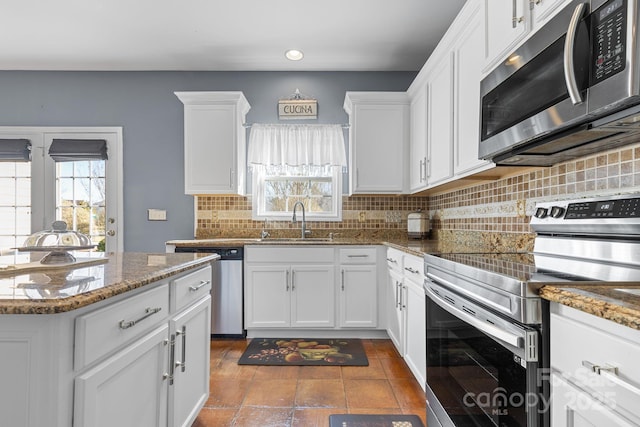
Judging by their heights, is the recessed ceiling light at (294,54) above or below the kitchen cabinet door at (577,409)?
above

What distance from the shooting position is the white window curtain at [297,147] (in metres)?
3.70

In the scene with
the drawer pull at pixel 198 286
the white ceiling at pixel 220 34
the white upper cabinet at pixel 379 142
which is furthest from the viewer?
the white upper cabinet at pixel 379 142

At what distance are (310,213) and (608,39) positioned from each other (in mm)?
3029

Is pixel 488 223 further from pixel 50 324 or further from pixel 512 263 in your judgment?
pixel 50 324

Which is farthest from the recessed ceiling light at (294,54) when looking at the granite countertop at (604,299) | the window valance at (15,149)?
the granite countertop at (604,299)

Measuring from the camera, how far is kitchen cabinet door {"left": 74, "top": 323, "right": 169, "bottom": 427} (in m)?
0.91

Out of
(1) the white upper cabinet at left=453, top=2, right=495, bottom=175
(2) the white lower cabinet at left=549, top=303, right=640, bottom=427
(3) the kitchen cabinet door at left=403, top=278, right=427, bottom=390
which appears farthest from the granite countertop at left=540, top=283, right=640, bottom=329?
(3) the kitchen cabinet door at left=403, top=278, right=427, bottom=390

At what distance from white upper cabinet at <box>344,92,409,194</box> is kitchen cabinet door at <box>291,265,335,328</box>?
909mm

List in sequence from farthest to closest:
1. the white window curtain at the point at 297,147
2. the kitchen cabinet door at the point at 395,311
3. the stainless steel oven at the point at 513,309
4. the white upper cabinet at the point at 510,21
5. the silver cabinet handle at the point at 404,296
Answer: the white window curtain at the point at 297,147, the kitchen cabinet door at the point at 395,311, the silver cabinet handle at the point at 404,296, the white upper cabinet at the point at 510,21, the stainless steel oven at the point at 513,309

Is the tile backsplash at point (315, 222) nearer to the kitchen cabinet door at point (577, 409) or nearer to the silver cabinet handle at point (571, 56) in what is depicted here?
the silver cabinet handle at point (571, 56)

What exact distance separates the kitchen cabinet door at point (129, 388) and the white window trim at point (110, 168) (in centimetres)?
295

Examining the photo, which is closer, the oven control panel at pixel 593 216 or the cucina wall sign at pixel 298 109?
the oven control panel at pixel 593 216

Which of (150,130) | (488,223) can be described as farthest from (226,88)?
(488,223)

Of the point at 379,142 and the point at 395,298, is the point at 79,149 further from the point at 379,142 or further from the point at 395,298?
the point at 395,298
